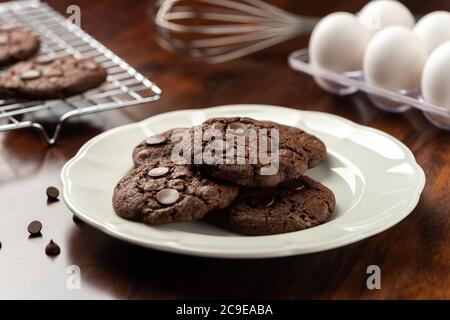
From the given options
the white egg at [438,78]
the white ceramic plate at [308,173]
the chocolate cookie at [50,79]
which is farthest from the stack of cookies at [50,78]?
the white egg at [438,78]

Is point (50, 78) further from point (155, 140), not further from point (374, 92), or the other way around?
point (374, 92)

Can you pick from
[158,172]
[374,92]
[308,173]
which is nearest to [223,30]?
[374,92]

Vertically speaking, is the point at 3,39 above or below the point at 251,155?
below

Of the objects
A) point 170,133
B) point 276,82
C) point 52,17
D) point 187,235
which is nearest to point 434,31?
point 276,82

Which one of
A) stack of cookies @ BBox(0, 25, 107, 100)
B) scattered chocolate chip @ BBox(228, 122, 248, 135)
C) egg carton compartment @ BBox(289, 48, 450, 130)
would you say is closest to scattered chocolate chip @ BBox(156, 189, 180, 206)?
scattered chocolate chip @ BBox(228, 122, 248, 135)

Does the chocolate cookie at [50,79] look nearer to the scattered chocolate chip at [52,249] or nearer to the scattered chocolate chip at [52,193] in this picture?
the scattered chocolate chip at [52,193]

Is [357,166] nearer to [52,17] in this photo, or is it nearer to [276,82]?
[276,82]
